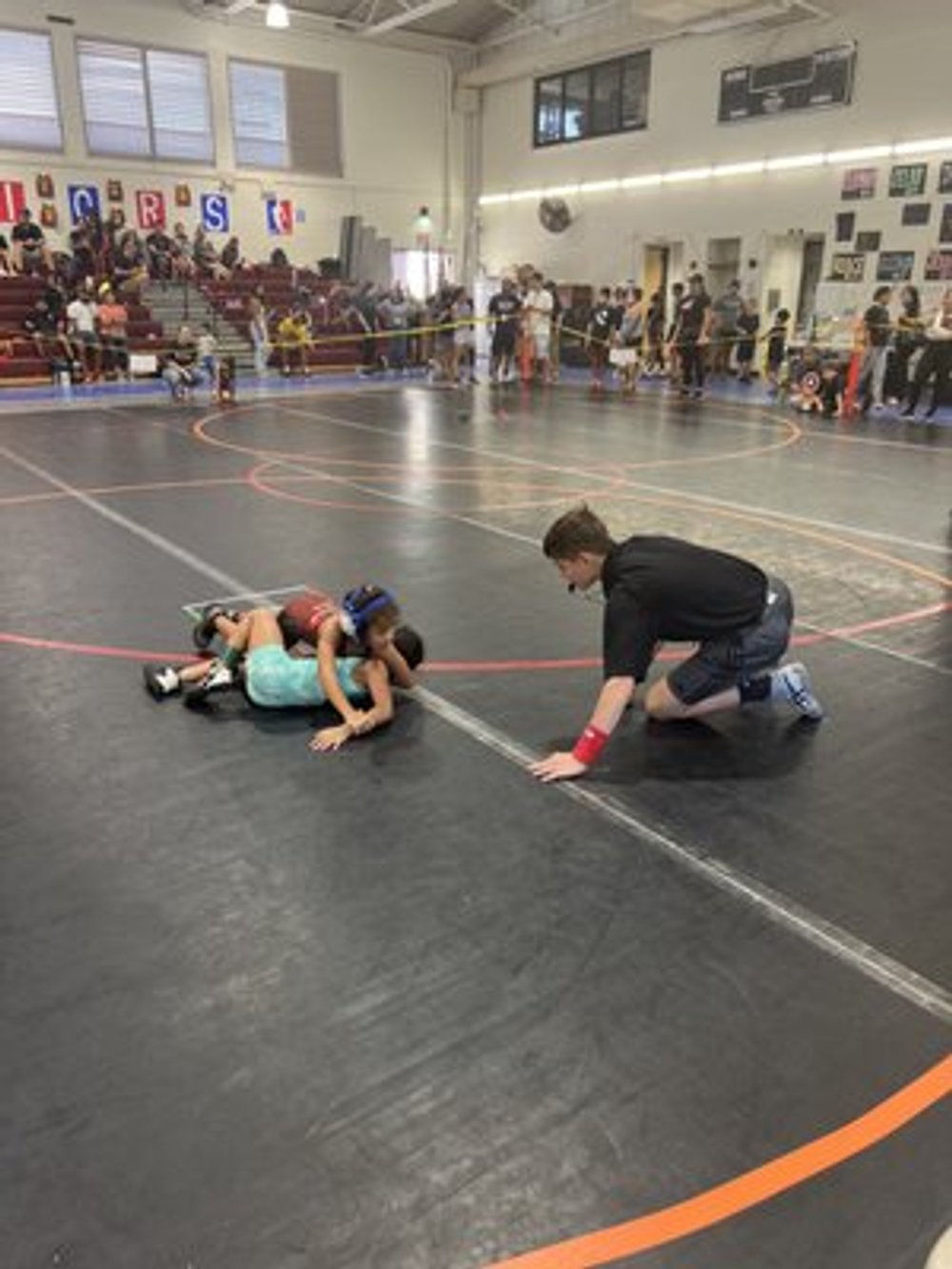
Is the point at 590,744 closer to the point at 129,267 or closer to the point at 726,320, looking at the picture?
the point at 726,320

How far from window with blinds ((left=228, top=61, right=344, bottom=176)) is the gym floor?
21.1 meters

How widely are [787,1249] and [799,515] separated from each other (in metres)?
6.35

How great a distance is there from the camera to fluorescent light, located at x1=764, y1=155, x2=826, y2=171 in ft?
58.6

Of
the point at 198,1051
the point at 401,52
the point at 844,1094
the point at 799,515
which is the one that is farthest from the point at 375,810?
the point at 401,52

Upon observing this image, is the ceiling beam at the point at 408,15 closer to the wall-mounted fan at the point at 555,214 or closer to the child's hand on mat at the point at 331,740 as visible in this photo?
the wall-mounted fan at the point at 555,214

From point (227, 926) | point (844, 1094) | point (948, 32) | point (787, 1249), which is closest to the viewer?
point (787, 1249)

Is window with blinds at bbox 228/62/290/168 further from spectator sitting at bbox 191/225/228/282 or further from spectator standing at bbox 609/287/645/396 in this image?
spectator standing at bbox 609/287/645/396

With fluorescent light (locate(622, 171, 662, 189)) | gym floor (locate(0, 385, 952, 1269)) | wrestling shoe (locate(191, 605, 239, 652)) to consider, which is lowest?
gym floor (locate(0, 385, 952, 1269))

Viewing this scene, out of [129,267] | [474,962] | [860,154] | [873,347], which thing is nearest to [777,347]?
[860,154]

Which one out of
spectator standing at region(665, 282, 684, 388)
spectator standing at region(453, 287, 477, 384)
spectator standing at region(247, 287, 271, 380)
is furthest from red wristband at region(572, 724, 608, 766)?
spectator standing at region(247, 287, 271, 380)

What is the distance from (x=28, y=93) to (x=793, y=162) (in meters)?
15.1

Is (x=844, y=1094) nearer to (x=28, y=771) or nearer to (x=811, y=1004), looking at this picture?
(x=811, y=1004)

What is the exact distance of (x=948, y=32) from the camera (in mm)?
15727

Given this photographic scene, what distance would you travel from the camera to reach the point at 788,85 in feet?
59.4
